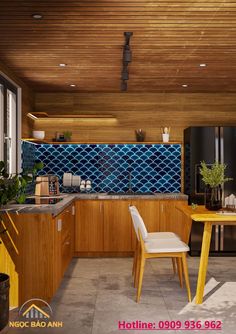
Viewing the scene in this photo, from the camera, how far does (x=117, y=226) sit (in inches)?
245

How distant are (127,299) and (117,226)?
2.07m

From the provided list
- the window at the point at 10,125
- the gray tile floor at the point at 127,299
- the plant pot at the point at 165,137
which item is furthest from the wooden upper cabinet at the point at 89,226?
the plant pot at the point at 165,137

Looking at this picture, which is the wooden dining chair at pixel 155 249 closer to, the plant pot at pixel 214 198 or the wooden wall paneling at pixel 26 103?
the plant pot at pixel 214 198

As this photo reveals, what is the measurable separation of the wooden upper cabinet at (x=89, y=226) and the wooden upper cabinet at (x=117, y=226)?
3.4 inches

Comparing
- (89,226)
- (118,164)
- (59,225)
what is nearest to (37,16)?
(59,225)

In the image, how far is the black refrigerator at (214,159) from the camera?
20.3ft

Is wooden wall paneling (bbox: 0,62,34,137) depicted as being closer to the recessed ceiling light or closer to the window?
the window

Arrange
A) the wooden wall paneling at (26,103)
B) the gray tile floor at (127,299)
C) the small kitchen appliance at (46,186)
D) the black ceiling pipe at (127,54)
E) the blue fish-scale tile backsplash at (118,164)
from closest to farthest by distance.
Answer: the gray tile floor at (127,299) < the black ceiling pipe at (127,54) < the small kitchen appliance at (46,186) < the wooden wall paneling at (26,103) < the blue fish-scale tile backsplash at (118,164)

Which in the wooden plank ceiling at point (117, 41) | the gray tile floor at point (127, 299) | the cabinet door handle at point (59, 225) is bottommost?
the gray tile floor at point (127, 299)

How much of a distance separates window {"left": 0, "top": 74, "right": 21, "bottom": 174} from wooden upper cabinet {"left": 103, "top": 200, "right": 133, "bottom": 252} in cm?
146

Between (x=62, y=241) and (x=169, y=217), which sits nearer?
(x=62, y=241)

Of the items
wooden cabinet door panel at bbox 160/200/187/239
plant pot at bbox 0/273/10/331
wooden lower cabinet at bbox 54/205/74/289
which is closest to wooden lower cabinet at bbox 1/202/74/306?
wooden lower cabinet at bbox 54/205/74/289

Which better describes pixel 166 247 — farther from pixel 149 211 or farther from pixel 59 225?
pixel 149 211

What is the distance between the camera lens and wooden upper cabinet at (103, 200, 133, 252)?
620 centimetres
